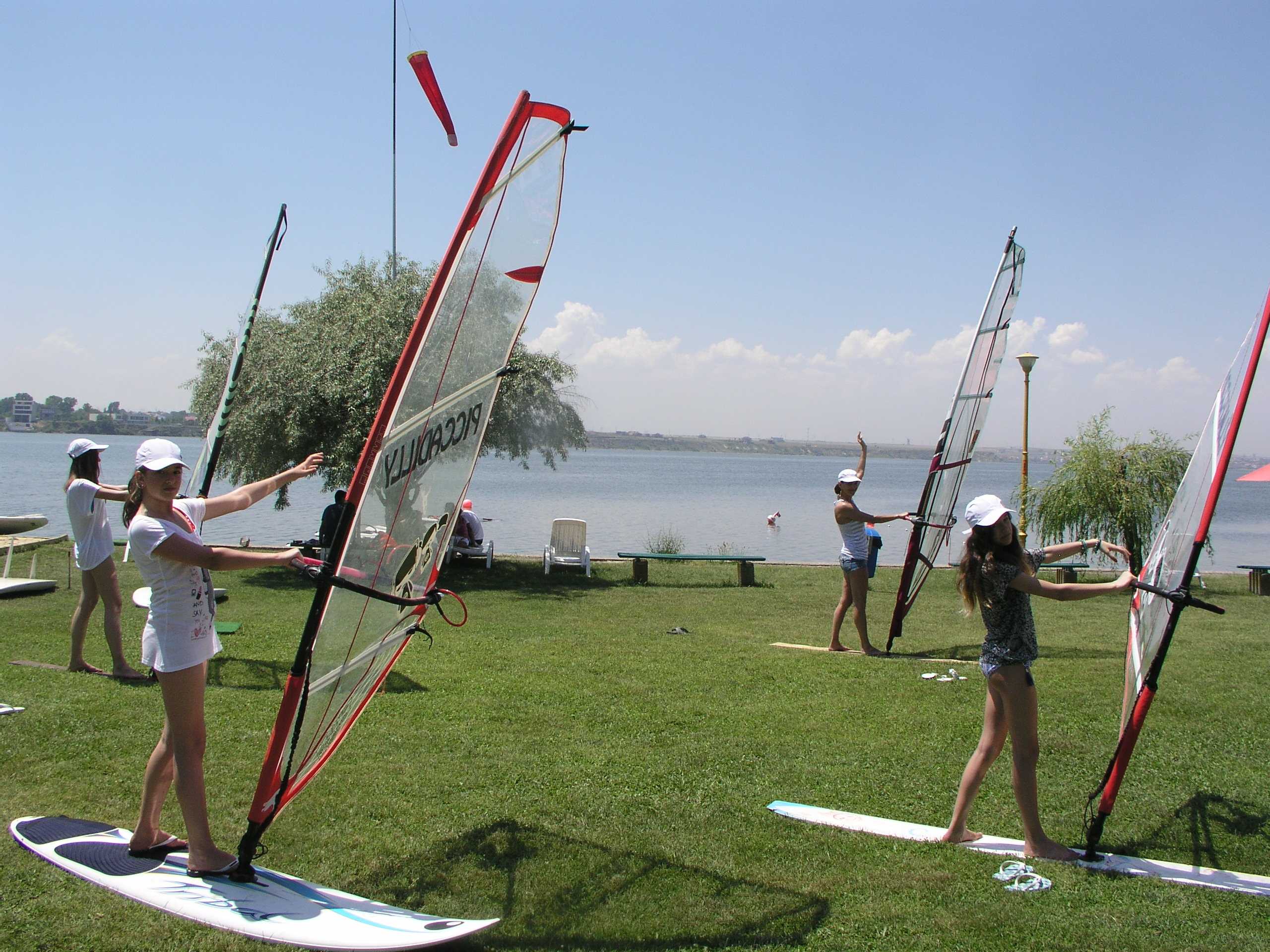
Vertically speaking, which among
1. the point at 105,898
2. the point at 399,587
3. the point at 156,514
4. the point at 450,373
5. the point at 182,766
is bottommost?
the point at 105,898

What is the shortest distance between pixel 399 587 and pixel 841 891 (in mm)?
2302

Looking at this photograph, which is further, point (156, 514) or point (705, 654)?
point (705, 654)

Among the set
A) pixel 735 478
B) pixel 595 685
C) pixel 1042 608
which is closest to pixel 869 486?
pixel 735 478

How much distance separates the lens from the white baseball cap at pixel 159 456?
3.60m

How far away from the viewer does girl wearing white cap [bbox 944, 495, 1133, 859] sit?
13.7 feet

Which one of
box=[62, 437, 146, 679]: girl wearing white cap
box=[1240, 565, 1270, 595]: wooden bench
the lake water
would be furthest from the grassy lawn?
the lake water

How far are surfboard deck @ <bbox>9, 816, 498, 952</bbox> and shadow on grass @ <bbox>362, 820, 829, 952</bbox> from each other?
182 millimetres

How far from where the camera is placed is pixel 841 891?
152 inches

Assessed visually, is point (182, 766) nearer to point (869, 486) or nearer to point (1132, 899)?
point (1132, 899)

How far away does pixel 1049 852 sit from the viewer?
13.7 ft

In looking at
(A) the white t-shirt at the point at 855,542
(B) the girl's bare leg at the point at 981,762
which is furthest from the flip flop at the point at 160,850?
(A) the white t-shirt at the point at 855,542

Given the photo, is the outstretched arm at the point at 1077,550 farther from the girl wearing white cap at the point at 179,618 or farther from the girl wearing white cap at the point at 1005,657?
the girl wearing white cap at the point at 179,618

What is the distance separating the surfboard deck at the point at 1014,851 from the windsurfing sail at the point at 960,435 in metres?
4.30

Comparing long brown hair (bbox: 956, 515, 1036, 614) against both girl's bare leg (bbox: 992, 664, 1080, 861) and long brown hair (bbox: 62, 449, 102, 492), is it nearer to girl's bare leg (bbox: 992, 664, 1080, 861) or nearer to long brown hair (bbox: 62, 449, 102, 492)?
girl's bare leg (bbox: 992, 664, 1080, 861)
